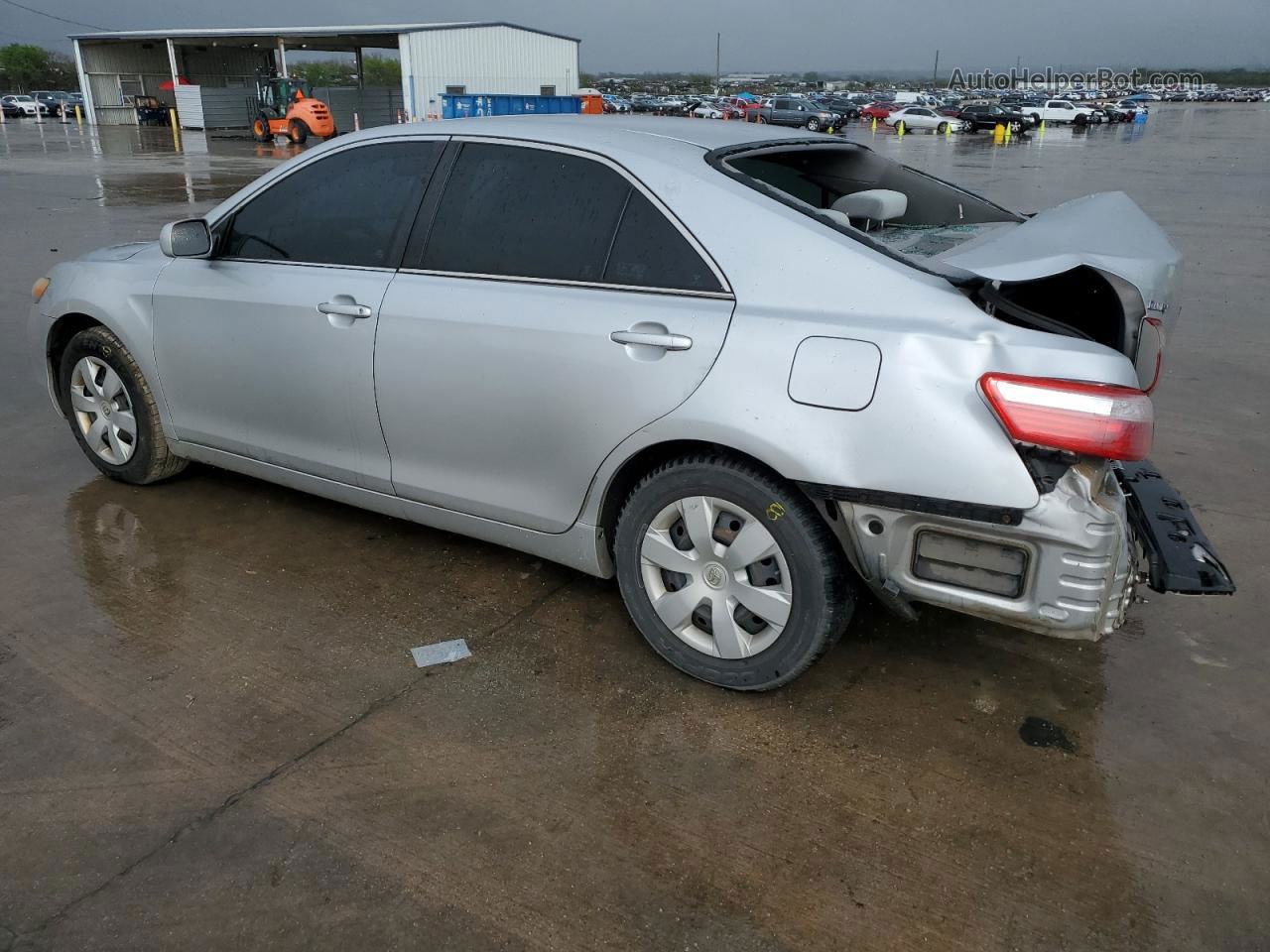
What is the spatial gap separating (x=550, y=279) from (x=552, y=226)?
186 millimetres

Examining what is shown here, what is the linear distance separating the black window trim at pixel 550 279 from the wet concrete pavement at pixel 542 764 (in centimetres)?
121

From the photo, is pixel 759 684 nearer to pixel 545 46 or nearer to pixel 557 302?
pixel 557 302

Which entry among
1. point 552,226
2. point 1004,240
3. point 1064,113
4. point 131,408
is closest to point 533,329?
point 552,226

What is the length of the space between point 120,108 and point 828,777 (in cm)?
5627

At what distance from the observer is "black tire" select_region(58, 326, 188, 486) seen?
A: 14.4 ft

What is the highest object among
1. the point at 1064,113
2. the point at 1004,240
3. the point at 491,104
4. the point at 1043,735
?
the point at 491,104

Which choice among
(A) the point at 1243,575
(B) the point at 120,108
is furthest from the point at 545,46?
(A) the point at 1243,575

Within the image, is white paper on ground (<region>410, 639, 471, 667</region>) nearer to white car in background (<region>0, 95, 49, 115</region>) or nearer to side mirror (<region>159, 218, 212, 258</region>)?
side mirror (<region>159, 218, 212, 258</region>)

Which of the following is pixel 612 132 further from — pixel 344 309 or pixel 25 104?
pixel 25 104

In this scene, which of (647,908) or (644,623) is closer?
(647,908)

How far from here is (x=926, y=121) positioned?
47.8 meters

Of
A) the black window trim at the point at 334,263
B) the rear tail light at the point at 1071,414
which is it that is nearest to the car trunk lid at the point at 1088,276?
the rear tail light at the point at 1071,414

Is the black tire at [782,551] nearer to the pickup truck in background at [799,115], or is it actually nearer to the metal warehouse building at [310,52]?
the metal warehouse building at [310,52]

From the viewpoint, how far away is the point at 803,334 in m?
2.74
